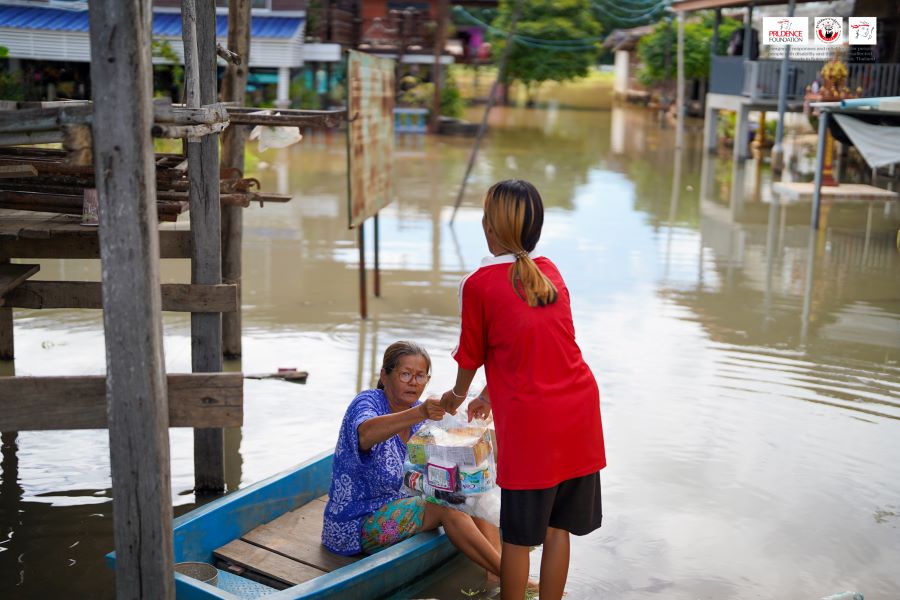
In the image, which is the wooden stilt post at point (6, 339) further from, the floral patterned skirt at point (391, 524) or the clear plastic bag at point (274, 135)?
the floral patterned skirt at point (391, 524)

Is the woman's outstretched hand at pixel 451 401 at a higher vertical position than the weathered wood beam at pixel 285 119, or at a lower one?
lower

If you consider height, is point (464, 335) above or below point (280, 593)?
above

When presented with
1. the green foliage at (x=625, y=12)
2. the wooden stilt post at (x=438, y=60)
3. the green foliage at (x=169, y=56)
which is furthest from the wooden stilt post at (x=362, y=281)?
the green foliage at (x=625, y=12)

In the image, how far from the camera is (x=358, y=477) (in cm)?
439

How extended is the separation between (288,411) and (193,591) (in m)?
3.36

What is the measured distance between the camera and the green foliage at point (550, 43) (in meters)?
38.4

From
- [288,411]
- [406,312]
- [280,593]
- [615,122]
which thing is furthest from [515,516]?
[615,122]

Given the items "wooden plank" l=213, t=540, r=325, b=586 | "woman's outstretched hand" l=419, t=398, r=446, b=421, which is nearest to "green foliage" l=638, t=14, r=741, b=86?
"wooden plank" l=213, t=540, r=325, b=586

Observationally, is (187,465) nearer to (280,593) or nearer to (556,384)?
(280,593)

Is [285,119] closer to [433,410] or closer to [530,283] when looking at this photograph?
[433,410]

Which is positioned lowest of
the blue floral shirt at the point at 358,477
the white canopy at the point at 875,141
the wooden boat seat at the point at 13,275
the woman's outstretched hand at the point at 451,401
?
the blue floral shirt at the point at 358,477

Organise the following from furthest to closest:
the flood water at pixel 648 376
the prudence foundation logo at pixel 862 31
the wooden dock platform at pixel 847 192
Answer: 1. the prudence foundation logo at pixel 862 31
2. the wooden dock platform at pixel 847 192
3. the flood water at pixel 648 376

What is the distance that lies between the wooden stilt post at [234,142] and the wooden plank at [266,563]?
361 centimetres

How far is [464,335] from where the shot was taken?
367 cm
